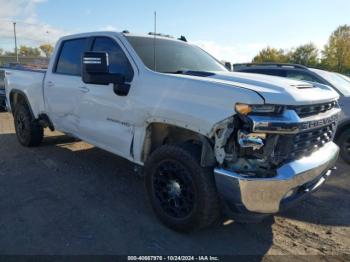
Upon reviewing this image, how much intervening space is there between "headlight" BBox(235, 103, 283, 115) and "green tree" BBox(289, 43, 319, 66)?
209 feet

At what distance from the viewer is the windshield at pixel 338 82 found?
6.01 m

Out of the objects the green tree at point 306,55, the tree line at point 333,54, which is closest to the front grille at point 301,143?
the tree line at point 333,54

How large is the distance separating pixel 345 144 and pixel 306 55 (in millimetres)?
63136

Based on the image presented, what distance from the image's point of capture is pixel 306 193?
2.96 meters

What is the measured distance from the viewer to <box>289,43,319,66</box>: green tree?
61.8m

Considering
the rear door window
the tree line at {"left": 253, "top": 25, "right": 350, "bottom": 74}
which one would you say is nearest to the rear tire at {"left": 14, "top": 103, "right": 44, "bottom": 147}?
the rear door window

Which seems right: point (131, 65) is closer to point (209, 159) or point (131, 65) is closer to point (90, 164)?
point (209, 159)

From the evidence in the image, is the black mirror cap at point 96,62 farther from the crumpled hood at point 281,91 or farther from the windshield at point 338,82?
the windshield at point 338,82

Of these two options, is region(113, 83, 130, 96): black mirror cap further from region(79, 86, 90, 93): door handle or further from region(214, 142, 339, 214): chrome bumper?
region(214, 142, 339, 214): chrome bumper

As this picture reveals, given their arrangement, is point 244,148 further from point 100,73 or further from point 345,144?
point 345,144

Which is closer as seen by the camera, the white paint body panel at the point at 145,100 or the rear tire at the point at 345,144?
the white paint body panel at the point at 145,100

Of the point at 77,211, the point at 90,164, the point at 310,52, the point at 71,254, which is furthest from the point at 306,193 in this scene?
the point at 310,52

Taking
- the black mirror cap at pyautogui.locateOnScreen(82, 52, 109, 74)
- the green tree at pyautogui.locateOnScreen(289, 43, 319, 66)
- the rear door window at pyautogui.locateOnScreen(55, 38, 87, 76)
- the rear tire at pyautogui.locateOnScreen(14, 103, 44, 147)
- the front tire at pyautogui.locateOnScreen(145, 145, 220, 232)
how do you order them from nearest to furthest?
the front tire at pyautogui.locateOnScreen(145, 145, 220, 232) < the black mirror cap at pyautogui.locateOnScreen(82, 52, 109, 74) < the rear door window at pyautogui.locateOnScreen(55, 38, 87, 76) < the rear tire at pyautogui.locateOnScreen(14, 103, 44, 147) < the green tree at pyautogui.locateOnScreen(289, 43, 319, 66)

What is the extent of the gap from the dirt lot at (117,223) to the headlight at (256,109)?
4.36 ft
